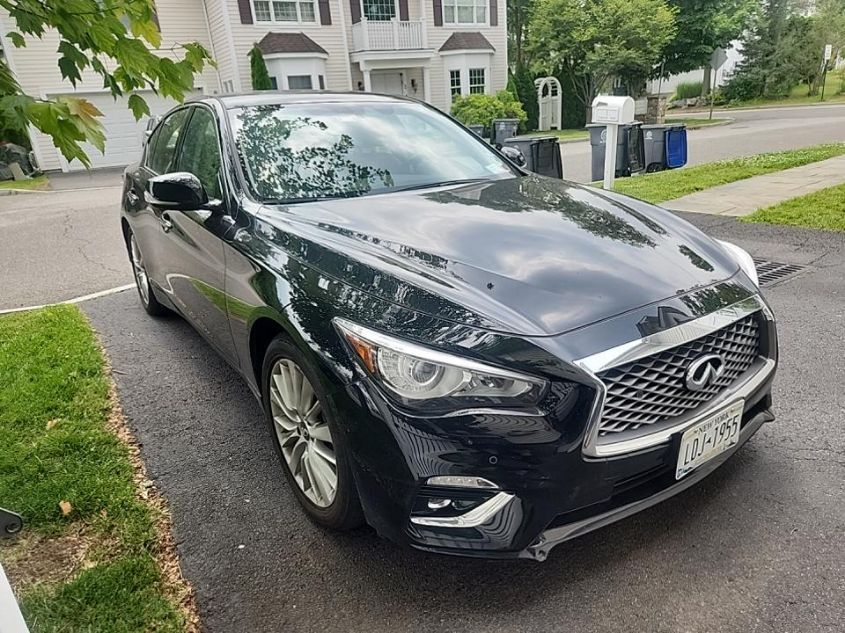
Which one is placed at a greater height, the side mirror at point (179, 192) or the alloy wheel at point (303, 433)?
the side mirror at point (179, 192)

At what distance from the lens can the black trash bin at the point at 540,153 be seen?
9.73 metres

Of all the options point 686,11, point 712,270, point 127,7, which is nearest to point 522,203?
point 712,270

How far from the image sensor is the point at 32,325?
15.7 ft

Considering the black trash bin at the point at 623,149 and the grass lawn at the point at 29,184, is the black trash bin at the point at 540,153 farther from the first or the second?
the grass lawn at the point at 29,184

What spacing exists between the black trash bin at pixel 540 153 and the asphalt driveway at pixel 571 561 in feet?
23.4

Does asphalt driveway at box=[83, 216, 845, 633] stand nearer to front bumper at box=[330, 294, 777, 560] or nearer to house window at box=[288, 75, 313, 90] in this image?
front bumper at box=[330, 294, 777, 560]

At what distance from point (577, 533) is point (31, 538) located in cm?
210

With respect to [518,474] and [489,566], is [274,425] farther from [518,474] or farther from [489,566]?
[518,474]

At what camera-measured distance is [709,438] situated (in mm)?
2041

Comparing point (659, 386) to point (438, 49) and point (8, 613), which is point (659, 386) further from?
point (438, 49)

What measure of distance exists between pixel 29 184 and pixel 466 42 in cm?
1665

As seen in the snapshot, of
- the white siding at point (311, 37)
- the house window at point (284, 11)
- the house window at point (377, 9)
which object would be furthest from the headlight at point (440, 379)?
the house window at point (377, 9)

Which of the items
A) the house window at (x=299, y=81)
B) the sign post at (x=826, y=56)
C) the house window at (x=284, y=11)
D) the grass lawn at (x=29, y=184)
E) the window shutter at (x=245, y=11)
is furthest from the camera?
the sign post at (x=826, y=56)

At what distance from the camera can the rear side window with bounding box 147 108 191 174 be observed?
3967 millimetres
